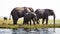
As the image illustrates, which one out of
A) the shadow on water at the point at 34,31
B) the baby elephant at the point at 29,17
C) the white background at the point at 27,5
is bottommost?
the shadow on water at the point at 34,31

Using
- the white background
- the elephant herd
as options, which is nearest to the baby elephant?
the elephant herd

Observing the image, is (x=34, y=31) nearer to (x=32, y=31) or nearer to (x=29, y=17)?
(x=32, y=31)

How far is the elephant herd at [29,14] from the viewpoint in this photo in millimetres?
3037

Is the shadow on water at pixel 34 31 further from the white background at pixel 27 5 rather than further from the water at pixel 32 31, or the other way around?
the white background at pixel 27 5

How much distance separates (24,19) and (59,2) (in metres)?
0.58

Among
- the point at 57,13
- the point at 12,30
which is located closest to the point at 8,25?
the point at 12,30

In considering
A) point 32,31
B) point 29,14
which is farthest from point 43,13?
point 32,31

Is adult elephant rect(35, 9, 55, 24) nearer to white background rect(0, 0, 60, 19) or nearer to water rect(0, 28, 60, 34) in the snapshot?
white background rect(0, 0, 60, 19)

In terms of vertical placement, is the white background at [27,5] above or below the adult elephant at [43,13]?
above

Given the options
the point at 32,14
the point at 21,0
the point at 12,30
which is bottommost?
the point at 12,30

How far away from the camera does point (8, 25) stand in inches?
120

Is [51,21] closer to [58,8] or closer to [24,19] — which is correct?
[58,8]

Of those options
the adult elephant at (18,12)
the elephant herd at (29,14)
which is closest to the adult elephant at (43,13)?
the elephant herd at (29,14)

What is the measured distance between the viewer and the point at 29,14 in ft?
10.0
